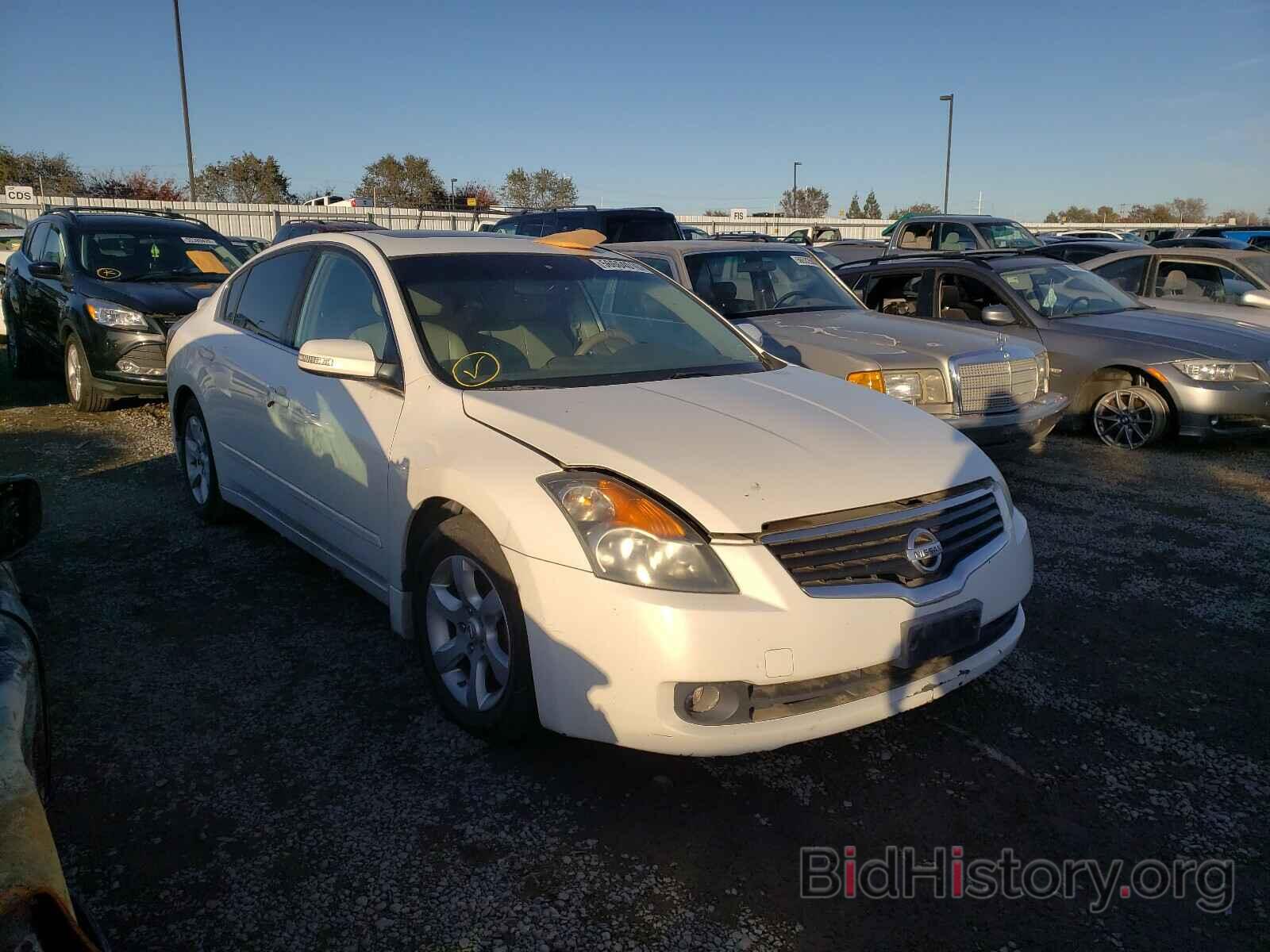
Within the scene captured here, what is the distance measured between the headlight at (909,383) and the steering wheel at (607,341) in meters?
2.43

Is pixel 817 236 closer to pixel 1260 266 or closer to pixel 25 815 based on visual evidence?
pixel 1260 266

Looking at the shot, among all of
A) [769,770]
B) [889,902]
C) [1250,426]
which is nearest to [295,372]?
[769,770]

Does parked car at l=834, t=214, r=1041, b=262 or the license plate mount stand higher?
parked car at l=834, t=214, r=1041, b=262

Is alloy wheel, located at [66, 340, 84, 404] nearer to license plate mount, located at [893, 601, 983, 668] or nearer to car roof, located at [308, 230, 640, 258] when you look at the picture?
car roof, located at [308, 230, 640, 258]

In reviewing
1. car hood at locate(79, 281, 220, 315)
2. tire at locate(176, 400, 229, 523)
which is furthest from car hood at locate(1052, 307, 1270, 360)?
car hood at locate(79, 281, 220, 315)

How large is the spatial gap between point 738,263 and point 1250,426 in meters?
4.08

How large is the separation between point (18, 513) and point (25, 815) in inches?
32.3

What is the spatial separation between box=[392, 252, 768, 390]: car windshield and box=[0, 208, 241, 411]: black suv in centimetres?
525

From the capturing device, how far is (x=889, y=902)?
252 centimetres

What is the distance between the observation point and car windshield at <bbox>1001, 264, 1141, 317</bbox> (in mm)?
8305

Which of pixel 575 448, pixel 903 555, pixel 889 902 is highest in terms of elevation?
pixel 575 448

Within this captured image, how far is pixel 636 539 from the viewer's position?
2.69 m

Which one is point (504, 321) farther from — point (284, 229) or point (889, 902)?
point (284, 229)
